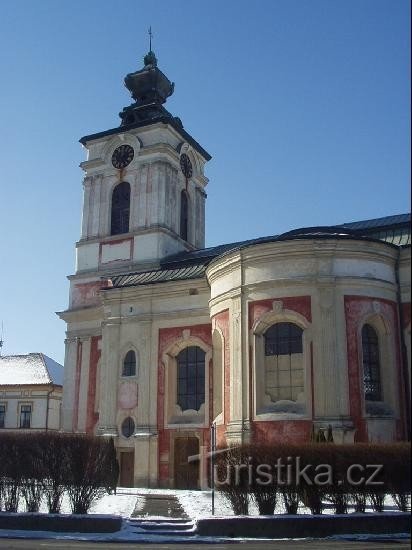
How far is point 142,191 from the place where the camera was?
3656 centimetres

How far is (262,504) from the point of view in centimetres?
1620

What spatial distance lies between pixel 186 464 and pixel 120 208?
52.8 ft

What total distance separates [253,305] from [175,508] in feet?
26.7

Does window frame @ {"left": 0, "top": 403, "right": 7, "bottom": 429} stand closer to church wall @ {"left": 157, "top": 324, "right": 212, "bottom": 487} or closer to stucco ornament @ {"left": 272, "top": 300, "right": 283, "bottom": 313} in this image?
church wall @ {"left": 157, "top": 324, "right": 212, "bottom": 487}

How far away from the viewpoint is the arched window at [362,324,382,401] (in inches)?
906

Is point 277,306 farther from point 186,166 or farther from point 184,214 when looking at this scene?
point 186,166

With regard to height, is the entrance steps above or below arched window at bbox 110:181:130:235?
below

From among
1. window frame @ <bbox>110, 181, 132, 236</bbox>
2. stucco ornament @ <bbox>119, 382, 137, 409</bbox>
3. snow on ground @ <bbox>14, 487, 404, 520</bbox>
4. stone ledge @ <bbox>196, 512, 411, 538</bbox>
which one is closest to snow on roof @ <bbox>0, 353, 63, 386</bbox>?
window frame @ <bbox>110, 181, 132, 236</bbox>

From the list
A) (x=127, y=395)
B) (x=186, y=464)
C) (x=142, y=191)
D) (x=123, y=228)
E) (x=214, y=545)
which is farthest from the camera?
(x=123, y=228)

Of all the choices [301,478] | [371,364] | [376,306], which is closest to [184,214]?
[376,306]

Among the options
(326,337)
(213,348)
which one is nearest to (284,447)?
(326,337)

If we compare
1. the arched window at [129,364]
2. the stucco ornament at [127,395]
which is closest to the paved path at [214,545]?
the stucco ornament at [127,395]

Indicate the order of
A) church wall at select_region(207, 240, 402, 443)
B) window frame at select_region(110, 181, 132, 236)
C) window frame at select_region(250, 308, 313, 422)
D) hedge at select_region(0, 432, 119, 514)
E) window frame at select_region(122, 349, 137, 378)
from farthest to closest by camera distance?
window frame at select_region(110, 181, 132, 236) < window frame at select_region(122, 349, 137, 378) < window frame at select_region(250, 308, 313, 422) < church wall at select_region(207, 240, 402, 443) < hedge at select_region(0, 432, 119, 514)

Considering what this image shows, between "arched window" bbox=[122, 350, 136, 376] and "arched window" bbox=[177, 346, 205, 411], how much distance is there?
236 cm
